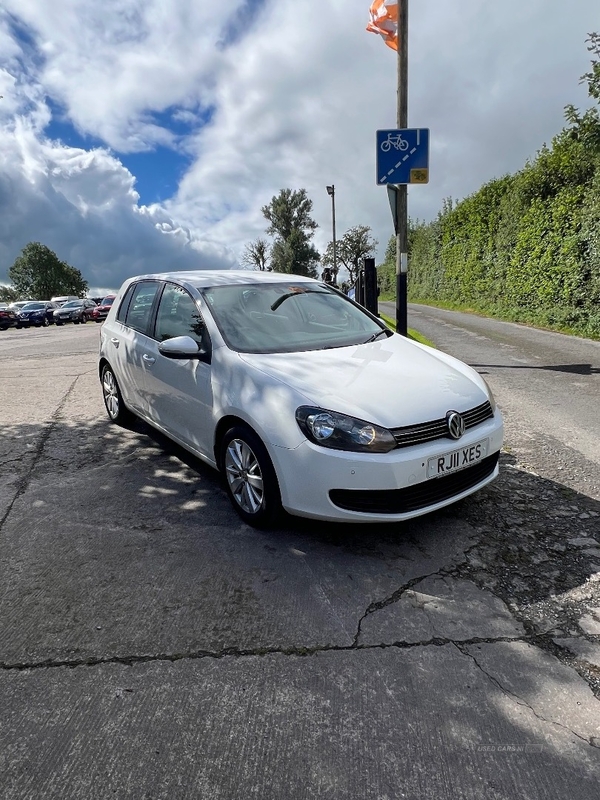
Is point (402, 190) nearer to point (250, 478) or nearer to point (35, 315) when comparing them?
point (250, 478)

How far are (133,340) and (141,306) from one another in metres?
0.34

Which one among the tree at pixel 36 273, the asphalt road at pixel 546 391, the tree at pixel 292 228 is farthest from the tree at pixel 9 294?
the asphalt road at pixel 546 391

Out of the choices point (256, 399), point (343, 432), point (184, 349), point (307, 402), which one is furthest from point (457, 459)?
point (184, 349)

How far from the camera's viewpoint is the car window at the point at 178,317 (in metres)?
4.09

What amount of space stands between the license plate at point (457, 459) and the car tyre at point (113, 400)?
370cm

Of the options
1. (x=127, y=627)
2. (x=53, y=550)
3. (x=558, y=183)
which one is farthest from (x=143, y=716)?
(x=558, y=183)

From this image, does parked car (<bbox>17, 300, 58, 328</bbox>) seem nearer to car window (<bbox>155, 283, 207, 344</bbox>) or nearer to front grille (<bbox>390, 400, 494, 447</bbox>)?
car window (<bbox>155, 283, 207, 344</bbox>)

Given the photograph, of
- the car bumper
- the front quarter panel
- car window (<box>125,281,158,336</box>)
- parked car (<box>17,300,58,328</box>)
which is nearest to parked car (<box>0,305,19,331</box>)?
parked car (<box>17,300,58,328</box>)

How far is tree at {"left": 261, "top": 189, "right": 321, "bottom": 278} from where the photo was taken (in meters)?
65.3

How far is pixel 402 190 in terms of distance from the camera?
7.68 meters

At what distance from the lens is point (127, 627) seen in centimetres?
258

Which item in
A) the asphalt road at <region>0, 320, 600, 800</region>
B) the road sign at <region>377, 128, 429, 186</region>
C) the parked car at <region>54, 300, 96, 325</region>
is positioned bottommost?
the parked car at <region>54, 300, 96, 325</region>

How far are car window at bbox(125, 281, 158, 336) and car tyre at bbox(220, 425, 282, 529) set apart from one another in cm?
181

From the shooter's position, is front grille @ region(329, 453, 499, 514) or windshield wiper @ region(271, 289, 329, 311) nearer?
front grille @ region(329, 453, 499, 514)
